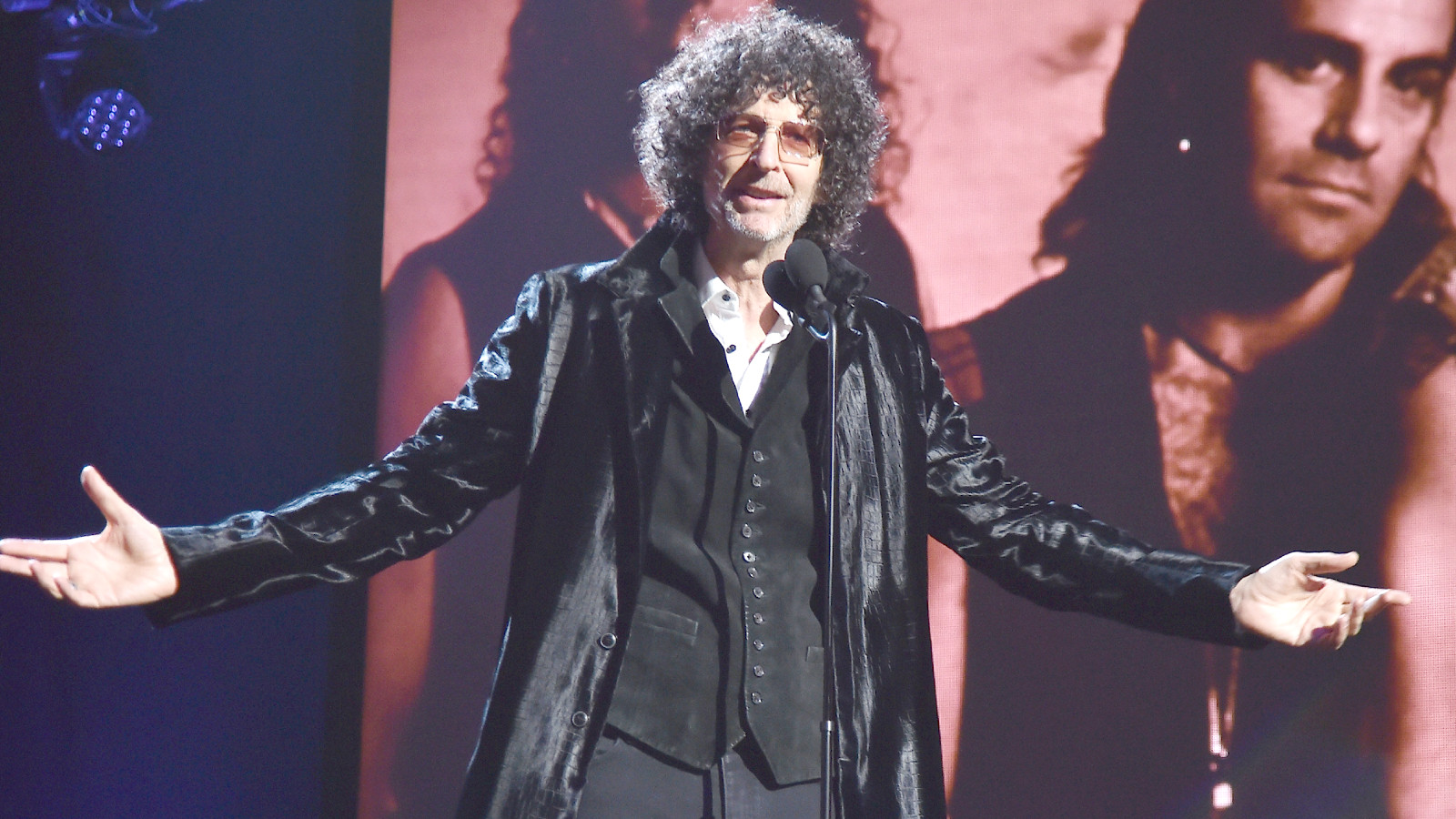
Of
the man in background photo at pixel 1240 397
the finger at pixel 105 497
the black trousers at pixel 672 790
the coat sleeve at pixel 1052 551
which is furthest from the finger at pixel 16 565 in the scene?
the man in background photo at pixel 1240 397

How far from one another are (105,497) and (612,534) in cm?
66

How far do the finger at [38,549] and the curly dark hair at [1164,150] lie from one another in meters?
2.24

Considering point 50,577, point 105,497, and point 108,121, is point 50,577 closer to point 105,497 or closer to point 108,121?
point 105,497

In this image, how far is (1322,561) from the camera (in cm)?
163

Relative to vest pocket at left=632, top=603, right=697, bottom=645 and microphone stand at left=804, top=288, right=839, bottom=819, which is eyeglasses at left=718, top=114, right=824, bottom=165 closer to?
microphone stand at left=804, top=288, right=839, bottom=819

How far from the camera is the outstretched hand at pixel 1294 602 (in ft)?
5.46

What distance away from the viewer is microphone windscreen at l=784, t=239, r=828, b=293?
5.39 feet

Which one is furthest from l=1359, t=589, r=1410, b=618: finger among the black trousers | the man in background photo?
the man in background photo

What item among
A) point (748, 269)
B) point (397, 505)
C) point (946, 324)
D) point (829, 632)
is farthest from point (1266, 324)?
point (397, 505)

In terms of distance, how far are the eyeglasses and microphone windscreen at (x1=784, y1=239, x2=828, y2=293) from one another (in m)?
0.40

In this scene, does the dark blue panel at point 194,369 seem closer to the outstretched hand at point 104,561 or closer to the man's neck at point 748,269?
the man's neck at point 748,269

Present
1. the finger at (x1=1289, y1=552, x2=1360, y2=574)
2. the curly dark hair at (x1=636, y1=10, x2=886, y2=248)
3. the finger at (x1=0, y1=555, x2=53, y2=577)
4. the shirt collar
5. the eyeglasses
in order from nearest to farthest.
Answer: the finger at (x1=0, y1=555, x2=53, y2=577), the finger at (x1=1289, y1=552, x2=1360, y2=574), the shirt collar, the eyeglasses, the curly dark hair at (x1=636, y1=10, x2=886, y2=248)

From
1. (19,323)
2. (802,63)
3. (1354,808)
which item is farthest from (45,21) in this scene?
(1354,808)

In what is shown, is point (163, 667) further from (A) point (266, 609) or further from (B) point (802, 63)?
(B) point (802, 63)
